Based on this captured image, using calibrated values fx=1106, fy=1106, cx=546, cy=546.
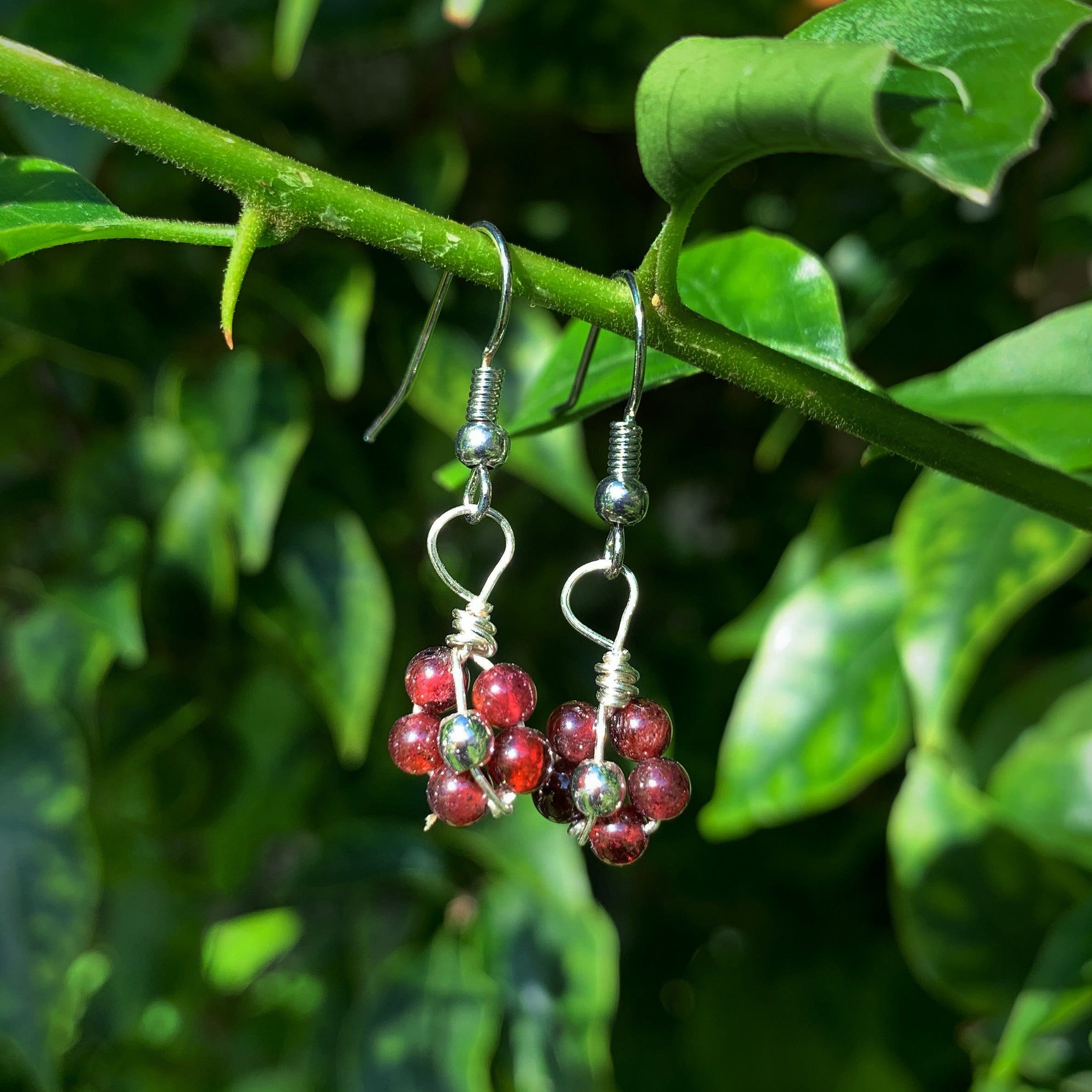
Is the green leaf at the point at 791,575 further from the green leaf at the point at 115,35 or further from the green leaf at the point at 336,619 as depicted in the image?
the green leaf at the point at 115,35

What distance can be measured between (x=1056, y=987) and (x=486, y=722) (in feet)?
1.07

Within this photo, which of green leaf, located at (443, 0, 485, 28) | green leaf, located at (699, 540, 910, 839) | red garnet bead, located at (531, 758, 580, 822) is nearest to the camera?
red garnet bead, located at (531, 758, 580, 822)

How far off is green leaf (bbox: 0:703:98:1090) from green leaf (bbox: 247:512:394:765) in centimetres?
12

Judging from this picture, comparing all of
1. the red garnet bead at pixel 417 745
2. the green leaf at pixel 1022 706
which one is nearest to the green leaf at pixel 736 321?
the red garnet bead at pixel 417 745

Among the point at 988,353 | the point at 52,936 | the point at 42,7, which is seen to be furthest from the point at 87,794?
the point at 988,353

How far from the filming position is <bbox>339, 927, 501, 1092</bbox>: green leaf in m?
0.59

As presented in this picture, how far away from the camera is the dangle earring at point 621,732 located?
29 cm

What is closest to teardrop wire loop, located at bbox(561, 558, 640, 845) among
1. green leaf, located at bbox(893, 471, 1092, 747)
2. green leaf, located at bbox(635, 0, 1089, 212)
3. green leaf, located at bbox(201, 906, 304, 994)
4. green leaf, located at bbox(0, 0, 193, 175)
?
green leaf, located at bbox(635, 0, 1089, 212)

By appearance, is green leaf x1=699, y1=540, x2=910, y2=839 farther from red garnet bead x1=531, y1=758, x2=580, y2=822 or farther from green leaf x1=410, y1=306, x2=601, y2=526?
red garnet bead x1=531, y1=758, x2=580, y2=822

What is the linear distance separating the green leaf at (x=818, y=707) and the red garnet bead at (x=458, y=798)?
0.85 ft

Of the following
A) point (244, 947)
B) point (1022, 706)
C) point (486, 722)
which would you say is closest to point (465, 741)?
point (486, 722)

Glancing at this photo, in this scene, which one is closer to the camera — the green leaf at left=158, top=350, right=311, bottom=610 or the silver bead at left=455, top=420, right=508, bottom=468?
the silver bead at left=455, top=420, right=508, bottom=468

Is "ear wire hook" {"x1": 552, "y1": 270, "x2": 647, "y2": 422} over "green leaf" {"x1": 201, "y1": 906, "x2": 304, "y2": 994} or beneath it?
over

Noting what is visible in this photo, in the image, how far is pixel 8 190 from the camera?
28 cm
